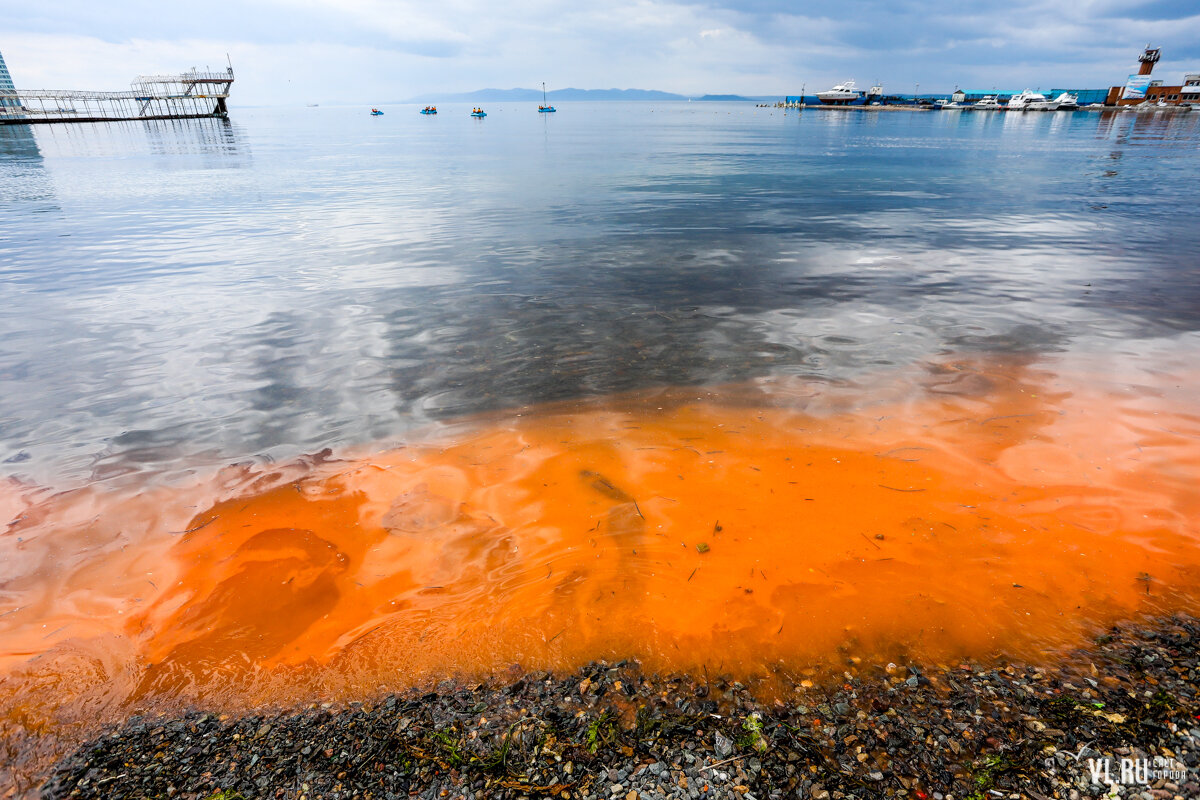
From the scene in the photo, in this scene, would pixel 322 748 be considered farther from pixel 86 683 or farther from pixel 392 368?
pixel 392 368

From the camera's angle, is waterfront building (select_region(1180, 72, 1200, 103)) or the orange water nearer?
the orange water

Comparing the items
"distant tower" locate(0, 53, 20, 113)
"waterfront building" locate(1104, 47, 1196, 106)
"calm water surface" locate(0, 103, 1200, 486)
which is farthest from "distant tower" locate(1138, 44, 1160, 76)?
"distant tower" locate(0, 53, 20, 113)

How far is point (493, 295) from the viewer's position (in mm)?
16500

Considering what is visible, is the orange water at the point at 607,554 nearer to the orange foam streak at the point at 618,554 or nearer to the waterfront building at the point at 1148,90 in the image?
the orange foam streak at the point at 618,554

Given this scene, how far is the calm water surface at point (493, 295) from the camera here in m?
10.8

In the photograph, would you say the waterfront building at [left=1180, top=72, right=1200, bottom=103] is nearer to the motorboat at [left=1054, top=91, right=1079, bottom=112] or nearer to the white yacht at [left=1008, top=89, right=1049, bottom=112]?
the motorboat at [left=1054, top=91, right=1079, bottom=112]

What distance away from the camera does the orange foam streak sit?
18.0 feet

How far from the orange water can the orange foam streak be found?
0.03m

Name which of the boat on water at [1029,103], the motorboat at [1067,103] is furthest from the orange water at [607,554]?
the boat on water at [1029,103]

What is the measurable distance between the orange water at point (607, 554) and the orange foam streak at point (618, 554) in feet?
0.11

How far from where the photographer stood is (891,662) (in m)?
5.23

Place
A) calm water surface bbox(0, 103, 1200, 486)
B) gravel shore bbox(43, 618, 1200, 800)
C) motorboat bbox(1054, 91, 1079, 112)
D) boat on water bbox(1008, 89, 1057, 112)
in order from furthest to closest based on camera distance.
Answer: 1. boat on water bbox(1008, 89, 1057, 112)
2. motorboat bbox(1054, 91, 1079, 112)
3. calm water surface bbox(0, 103, 1200, 486)
4. gravel shore bbox(43, 618, 1200, 800)

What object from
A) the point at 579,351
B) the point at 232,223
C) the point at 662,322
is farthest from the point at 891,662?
the point at 232,223

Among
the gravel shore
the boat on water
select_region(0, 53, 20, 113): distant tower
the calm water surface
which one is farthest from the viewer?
the boat on water
